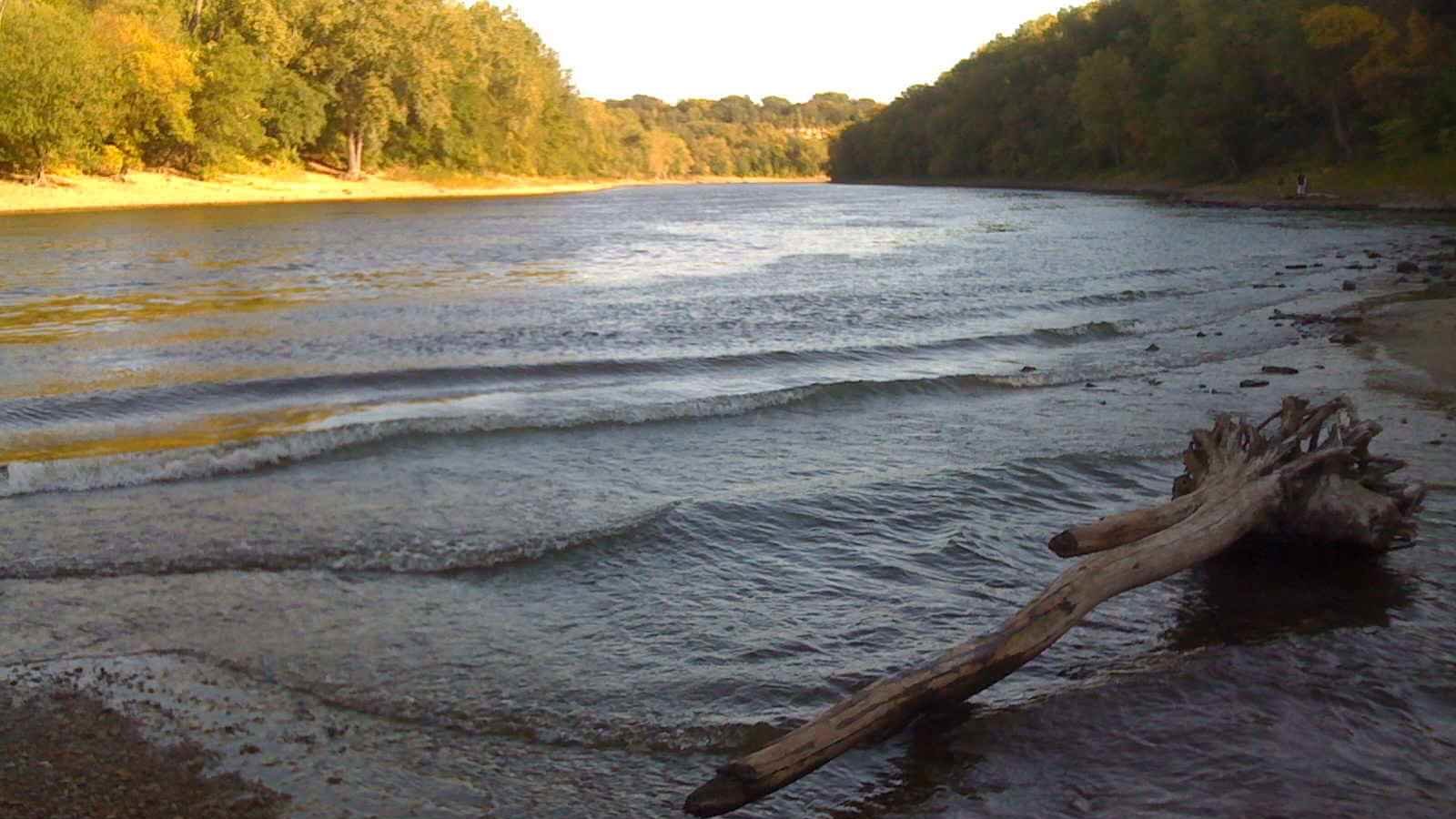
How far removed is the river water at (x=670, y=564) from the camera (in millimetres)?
4922

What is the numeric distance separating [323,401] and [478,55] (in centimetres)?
10540

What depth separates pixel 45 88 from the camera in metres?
56.0

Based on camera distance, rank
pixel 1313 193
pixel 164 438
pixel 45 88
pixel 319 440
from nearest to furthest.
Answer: pixel 319 440, pixel 164 438, pixel 45 88, pixel 1313 193

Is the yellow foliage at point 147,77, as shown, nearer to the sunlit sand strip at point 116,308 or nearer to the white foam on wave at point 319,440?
the sunlit sand strip at point 116,308

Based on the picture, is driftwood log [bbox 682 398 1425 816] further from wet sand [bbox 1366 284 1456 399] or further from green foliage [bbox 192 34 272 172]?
green foliage [bbox 192 34 272 172]

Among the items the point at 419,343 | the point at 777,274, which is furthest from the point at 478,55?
the point at 419,343

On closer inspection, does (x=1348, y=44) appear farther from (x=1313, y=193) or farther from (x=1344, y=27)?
(x=1313, y=193)

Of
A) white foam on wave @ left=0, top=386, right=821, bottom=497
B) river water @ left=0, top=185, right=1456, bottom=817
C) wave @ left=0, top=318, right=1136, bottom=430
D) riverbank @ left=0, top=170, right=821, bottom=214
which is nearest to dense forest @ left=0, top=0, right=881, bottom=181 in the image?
riverbank @ left=0, top=170, right=821, bottom=214

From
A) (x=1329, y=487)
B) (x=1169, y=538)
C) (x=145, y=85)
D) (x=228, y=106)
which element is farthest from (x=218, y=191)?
(x=1169, y=538)

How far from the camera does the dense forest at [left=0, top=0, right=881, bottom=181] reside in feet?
192

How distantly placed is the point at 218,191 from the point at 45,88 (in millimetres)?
16073

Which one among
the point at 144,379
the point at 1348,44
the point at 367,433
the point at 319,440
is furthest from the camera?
the point at 1348,44

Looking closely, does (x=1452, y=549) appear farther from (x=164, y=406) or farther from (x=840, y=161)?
(x=840, y=161)

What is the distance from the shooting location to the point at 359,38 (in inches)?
3346
